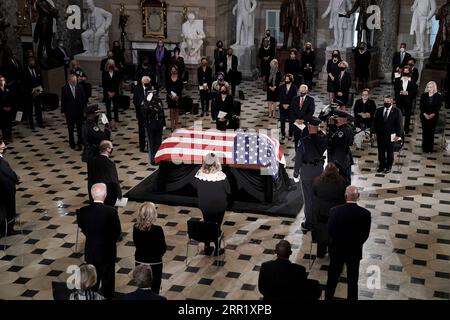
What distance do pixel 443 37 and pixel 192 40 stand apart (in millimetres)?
7356

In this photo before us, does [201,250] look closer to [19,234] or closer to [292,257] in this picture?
[292,257]

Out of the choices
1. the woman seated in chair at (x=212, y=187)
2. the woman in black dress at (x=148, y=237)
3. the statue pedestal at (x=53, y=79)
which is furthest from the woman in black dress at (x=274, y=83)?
the woman in black dress at (x=148, y=237)

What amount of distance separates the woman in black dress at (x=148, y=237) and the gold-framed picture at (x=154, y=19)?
1564 cm

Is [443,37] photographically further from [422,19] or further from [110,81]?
[110,81]

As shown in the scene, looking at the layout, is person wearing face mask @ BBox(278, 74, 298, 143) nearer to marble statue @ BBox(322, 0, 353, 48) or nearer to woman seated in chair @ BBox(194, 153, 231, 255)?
woman seated in chair @ BBox(194, 153, 231, 255)

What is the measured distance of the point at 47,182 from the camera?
13008 mm

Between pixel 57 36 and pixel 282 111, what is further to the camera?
pixel 57 36

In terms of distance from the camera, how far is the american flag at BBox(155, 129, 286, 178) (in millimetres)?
11406

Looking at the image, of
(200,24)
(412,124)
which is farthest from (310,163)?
(200,24)

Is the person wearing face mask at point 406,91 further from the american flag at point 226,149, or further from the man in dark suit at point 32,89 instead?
the man in dark suit at point 32,89

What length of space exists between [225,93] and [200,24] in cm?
863

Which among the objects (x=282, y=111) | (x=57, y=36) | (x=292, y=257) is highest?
(x=57, y=36)

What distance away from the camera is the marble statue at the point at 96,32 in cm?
2198

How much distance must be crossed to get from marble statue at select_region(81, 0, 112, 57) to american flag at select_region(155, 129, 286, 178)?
422 inches
